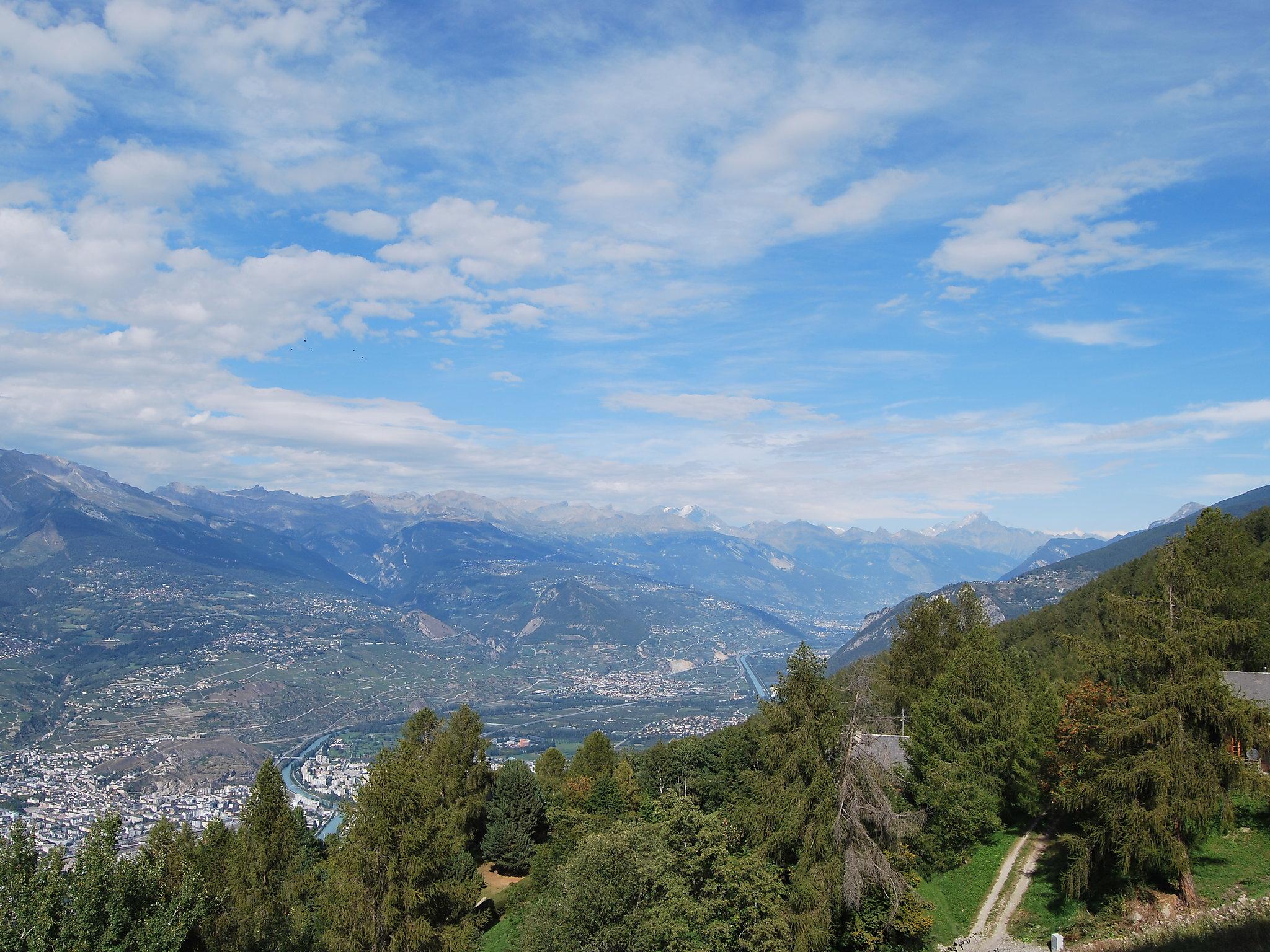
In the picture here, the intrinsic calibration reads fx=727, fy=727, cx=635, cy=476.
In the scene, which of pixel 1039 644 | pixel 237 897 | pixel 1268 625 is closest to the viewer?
pixel 237 897

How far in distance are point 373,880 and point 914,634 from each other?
34698 mm

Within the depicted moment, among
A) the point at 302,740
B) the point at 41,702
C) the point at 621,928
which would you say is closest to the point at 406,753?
the point at 621,928

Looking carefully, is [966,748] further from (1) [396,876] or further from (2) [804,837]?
(1) [396,876]

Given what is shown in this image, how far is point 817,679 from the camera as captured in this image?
25.2m

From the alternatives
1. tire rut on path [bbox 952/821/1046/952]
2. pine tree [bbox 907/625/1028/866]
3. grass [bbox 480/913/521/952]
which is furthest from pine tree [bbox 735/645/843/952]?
grass [bbox 480/913/521/952]

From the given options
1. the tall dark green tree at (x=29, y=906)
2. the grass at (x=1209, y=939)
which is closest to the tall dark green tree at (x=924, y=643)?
the grass at (x=1209, y=939)

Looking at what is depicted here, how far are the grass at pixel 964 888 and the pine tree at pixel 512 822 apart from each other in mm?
26256

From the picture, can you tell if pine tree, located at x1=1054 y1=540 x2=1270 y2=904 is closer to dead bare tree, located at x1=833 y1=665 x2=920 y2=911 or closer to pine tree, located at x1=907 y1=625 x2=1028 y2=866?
dead bare tree, located at x1=833 y1=665 x2=920 y2=911

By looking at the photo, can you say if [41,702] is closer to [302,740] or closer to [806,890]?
[302,740]

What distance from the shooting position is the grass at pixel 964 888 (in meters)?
25.6

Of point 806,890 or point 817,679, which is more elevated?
point 817,679

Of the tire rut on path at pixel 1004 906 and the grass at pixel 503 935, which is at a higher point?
the tire rut on path at pixel 1004 906

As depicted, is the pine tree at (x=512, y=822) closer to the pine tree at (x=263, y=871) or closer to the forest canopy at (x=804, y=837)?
the forest canopy at (x=804, y=837)

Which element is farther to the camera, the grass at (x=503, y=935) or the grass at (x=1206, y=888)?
the grass at (x=503, y=935)
